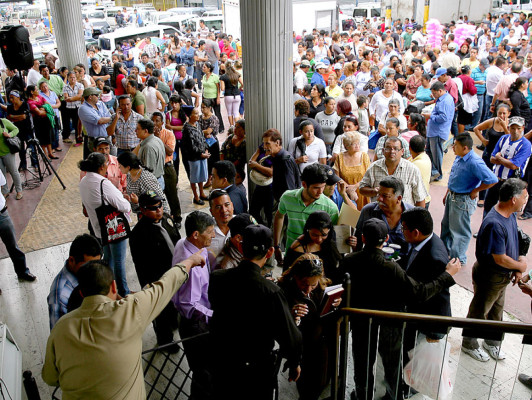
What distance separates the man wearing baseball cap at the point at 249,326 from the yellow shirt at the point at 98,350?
511 millimetres

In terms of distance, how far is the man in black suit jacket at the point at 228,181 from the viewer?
16.7 feet

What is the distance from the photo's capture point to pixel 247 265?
3.06 meters

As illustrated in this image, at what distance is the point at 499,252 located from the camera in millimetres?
4023

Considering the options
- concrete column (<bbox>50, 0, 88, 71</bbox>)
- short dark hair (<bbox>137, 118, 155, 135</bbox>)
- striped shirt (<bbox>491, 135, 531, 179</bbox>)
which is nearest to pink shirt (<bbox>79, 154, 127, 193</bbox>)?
short dark hair (<bbox>137, 118, 155, 135</bbox>)

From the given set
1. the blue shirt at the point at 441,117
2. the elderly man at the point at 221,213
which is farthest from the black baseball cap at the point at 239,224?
the blue shirt at the point at 441,117

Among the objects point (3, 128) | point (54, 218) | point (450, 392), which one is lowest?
point (54, 218)

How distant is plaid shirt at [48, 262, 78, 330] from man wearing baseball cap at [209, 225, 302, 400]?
4.31 ft

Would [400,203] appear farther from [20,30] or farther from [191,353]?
[20,30]

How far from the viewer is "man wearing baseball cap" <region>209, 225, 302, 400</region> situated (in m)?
2.98

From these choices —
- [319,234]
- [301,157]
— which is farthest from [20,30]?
[319,234]

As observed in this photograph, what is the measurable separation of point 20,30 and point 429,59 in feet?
32.9

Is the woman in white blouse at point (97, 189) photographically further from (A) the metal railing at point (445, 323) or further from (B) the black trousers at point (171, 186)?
(A) the metal railing at point (445, 323)

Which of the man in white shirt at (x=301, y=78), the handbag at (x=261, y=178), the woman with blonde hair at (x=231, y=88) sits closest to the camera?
the handbag at (x=261, y=178)

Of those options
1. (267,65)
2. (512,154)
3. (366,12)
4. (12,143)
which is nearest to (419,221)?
(267,65)
